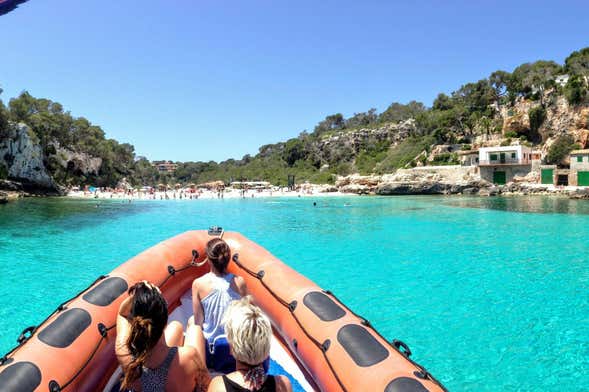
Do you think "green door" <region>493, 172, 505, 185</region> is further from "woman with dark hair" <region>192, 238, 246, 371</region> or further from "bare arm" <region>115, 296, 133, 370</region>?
"bare arm" <region>115, 296, 133, 370</region>

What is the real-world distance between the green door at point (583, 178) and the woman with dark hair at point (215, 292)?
42297 mm

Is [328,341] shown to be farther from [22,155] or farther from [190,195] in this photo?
[190,195]

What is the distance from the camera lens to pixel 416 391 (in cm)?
199

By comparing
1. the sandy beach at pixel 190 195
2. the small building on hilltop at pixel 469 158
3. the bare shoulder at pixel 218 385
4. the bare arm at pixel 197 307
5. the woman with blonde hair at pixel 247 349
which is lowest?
the sandy beach at pixel 190 195

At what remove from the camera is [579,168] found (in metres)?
34.8

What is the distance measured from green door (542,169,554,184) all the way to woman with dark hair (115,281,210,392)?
44.2 meters

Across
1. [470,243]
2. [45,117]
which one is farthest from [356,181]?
[45,117]

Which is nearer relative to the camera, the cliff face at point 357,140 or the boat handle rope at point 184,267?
the boat handle rope at point 184,267

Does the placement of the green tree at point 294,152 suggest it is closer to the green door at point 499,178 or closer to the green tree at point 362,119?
the green tree at point 362,119

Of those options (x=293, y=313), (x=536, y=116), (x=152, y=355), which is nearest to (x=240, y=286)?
(x=293, y=313)

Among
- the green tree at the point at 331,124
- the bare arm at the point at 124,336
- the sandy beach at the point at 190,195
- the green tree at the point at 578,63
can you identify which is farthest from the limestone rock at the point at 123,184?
the green tree at the point at 578,63

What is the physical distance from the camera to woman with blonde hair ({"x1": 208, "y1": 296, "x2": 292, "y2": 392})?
1504 mm

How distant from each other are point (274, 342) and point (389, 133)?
67595mm

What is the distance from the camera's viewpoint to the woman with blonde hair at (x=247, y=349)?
150 cm
